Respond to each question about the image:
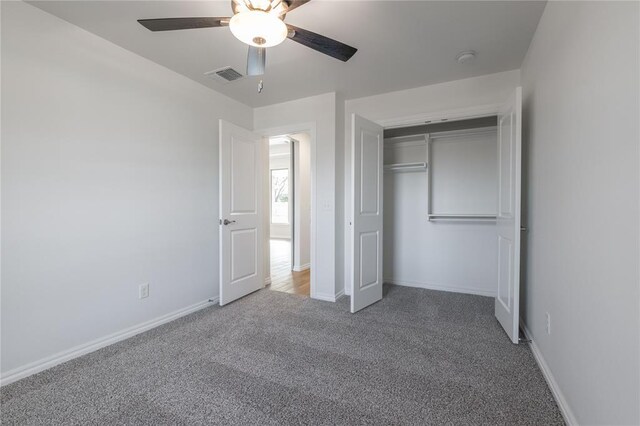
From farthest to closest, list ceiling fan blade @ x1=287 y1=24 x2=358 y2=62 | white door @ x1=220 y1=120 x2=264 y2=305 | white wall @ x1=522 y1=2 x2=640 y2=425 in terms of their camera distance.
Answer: white door @ x1=220 y1=120 x2=264 y2=305, ceiling fan blade @ x1=287 y1=24 x2=358 y2=62, white wall @ x1=522 y1=2 x2=640 y2=425

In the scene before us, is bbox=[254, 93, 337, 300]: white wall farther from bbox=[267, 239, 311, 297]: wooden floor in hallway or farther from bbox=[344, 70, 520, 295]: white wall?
bbox=[267, 239, 311, 297]: wooden floor in hallway

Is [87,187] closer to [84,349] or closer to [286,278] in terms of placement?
[84,349]

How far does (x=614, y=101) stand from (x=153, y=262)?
3.17 metres

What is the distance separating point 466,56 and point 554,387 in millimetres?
2492

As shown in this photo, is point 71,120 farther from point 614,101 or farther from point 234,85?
point 614,101

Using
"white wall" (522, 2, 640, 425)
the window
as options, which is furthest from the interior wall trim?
the window

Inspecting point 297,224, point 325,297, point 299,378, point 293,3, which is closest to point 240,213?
point 325,297

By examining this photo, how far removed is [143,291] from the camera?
8.36 ft

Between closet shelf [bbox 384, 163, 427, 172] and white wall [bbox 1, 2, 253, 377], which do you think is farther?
closet shelf [bbox 384, 163, 427, 172]

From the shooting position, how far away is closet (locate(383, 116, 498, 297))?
350cm

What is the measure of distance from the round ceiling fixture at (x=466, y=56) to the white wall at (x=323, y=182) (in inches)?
52.3

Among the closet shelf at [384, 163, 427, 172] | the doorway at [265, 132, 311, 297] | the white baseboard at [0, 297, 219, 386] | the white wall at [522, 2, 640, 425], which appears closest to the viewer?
the white wall at [522, 2, 640, 425]

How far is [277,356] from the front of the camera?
2105 millimetres

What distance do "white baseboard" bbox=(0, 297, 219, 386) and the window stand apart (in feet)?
20.2
